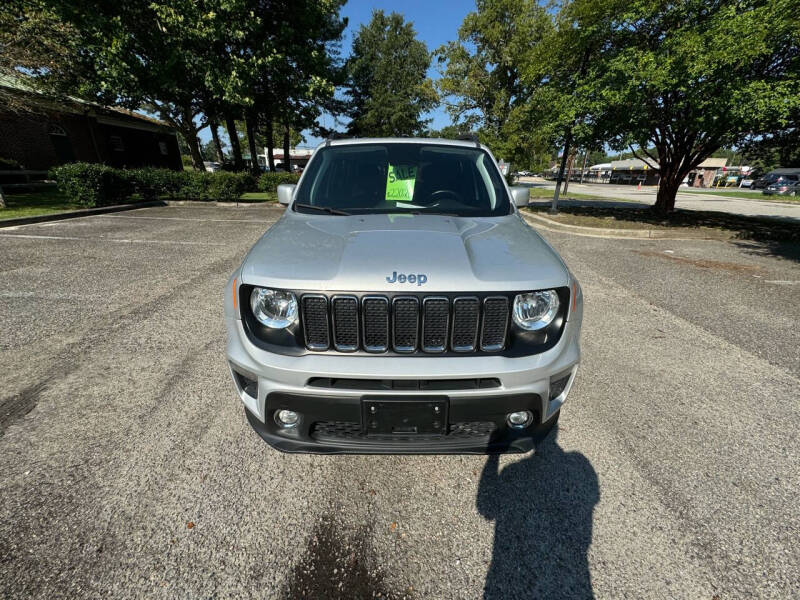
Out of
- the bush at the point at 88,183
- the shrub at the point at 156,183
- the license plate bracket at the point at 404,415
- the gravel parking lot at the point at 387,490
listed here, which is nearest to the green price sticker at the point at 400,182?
the license plate bracket at the point at 404,415

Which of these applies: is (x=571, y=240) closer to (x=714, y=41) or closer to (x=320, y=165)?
(x=714, y=41)

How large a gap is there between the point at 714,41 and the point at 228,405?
11926mm

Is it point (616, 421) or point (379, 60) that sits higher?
point (379, 60)

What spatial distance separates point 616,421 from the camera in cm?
257

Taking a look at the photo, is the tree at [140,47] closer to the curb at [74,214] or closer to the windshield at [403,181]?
the curb at [74,214]

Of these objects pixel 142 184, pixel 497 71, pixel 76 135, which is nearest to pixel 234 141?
pixel 142 184

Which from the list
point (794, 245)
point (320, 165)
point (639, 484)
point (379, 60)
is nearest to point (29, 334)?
point (320, 165)

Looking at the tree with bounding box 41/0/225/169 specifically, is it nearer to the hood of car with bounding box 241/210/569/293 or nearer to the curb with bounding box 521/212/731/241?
the curb with bounding box 521/212/731/241

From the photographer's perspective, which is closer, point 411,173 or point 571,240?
point 411,173

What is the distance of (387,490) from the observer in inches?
79.4

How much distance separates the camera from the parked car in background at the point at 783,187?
31489mm

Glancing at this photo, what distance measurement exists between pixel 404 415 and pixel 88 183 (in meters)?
15.4

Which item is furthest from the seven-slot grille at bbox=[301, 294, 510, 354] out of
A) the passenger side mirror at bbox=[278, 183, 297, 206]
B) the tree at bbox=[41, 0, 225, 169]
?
the tree at bbox=[41, 0, 225, 169]

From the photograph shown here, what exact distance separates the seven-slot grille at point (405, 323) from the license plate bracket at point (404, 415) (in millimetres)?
243
